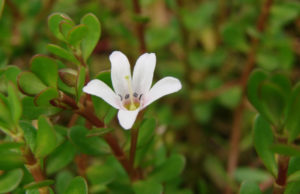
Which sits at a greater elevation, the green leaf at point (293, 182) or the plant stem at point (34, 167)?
the plant stem at point (34, 167)

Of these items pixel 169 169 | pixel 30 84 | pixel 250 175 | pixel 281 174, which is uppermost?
pixel 30 84

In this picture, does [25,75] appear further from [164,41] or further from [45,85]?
[164,41]

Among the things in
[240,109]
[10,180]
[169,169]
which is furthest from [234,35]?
[10,180]

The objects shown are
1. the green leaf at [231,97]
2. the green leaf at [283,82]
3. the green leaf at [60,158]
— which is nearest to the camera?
the green leaf at [283,82]

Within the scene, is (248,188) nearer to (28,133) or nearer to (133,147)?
(133,147)

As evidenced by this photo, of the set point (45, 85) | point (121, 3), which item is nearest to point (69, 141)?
point (45, 85)

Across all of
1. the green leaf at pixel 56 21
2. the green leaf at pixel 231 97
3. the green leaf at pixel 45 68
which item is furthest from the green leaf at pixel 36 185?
the green leaf at pixel 231 97

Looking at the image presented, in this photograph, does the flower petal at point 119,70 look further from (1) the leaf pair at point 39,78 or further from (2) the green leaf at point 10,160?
(2) the green leaf at point 10,160
